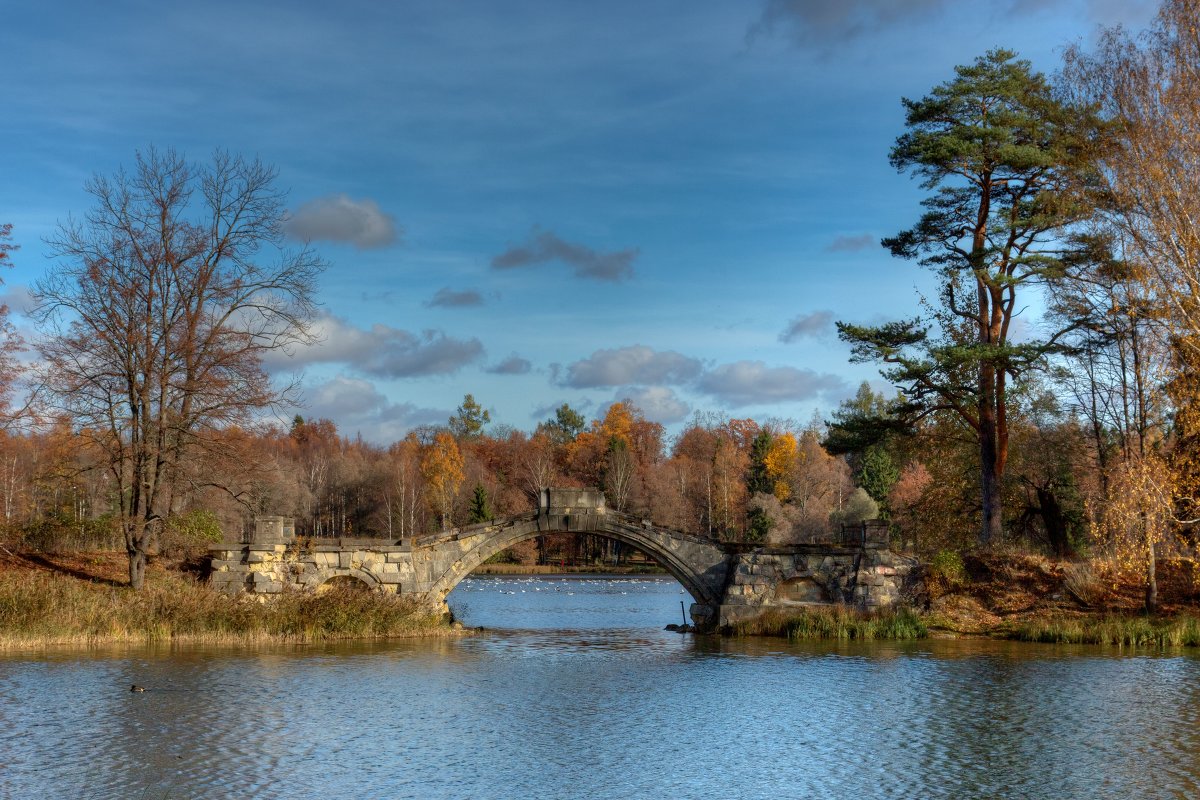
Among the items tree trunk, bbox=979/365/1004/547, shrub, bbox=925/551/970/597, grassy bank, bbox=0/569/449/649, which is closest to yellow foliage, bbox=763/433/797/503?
tree trunk, bbox=979/365/1004/547

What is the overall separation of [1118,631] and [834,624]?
7500 mm

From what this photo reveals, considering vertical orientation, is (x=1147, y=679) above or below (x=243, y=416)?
below

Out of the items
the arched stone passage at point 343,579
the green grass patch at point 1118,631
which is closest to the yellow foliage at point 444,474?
the arched stone passage at point 343,579

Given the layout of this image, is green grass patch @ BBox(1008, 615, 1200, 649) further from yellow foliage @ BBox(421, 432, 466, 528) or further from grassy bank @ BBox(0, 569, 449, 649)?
yellow foliage @ BBox(421, 432, 466, 528)

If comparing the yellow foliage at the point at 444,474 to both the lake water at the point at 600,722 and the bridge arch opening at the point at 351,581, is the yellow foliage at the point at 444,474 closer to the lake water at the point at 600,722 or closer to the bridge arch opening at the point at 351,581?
the bridge arch opening at the point at 351,581

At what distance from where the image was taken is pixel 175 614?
29547 millimetres

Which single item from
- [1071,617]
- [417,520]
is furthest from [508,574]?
[1071,617]

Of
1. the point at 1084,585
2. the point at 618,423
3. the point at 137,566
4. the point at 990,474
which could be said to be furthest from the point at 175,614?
the point at 618,423

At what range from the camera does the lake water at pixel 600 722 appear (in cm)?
1527

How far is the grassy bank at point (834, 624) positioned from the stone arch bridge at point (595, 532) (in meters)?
0.47

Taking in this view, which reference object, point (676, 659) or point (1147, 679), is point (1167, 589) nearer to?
point (1147, 679)

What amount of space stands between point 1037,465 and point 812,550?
11146 mm

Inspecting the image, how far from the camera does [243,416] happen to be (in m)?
33.2

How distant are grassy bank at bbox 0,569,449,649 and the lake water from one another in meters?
1.17
